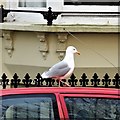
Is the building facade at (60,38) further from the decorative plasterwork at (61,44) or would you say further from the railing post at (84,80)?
the railing post at (84,80)

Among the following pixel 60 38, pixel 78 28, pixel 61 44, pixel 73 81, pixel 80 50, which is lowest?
pixel 73 81

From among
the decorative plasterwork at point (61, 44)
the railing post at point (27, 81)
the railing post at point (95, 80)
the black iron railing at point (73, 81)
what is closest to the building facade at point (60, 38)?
the decorative plasterwork at point (61, 44)

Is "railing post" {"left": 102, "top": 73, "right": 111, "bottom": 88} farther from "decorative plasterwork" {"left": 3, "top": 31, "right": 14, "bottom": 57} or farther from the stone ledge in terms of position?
"decorative plasterwork" {"left": 3, "top": 31, "right": 14, "bottom": 57}

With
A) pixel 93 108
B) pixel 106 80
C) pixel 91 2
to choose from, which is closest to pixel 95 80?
pixel 106 80

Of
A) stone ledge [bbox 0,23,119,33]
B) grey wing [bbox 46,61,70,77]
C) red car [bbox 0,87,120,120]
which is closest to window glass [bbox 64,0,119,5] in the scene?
stone ledge [bbox 0,23,119,33]

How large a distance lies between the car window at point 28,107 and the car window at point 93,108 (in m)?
0.17

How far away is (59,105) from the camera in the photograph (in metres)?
4.12

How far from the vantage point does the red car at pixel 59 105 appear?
414 cm

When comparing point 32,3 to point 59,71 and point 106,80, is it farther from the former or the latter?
point 59,71

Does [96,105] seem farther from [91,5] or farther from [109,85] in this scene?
[91,5]

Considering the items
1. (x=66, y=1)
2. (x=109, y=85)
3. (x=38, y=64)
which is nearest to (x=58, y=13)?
(x=66, y=1)

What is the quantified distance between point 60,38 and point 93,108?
4804 mm

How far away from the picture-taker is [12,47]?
940 centimetres

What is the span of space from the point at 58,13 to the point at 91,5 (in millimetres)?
720
